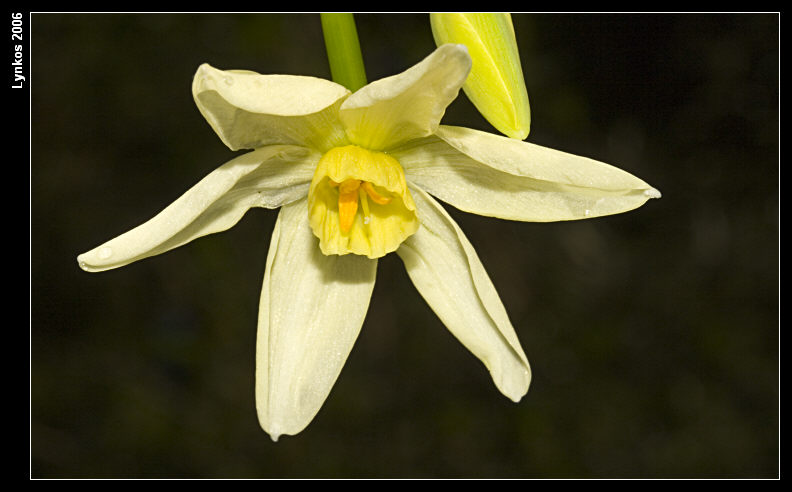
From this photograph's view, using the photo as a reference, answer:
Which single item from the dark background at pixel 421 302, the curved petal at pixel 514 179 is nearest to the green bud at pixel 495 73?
the curved petal at pixel 514 179

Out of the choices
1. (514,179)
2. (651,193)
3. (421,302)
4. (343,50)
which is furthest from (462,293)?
(421,302)

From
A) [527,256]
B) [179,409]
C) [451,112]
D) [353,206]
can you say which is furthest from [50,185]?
[353,206]

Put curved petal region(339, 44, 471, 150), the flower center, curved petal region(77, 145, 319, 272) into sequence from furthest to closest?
1. the flower center
2. curved petal region(77, 145, 319, 272)
3. curved petal region(339, 44, 471, 150)

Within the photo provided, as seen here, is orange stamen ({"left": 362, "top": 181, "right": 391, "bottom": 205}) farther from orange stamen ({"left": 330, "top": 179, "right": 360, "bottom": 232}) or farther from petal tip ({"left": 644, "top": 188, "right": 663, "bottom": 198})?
petal tip ({"left": 644, "top": 188, "right": 663, "bottom": 198})

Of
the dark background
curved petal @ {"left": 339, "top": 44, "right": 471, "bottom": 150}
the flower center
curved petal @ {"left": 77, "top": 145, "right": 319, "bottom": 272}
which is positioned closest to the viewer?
curved petal @ {"left": 339, "top": 44, "right": 471, "bottom": 150}

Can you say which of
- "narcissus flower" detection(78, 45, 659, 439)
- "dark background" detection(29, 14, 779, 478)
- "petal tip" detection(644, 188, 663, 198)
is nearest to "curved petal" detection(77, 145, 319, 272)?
"narcissus flower" detection(78, 45, 659, 439)

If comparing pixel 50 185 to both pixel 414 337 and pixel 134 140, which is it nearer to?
pixel 134 140

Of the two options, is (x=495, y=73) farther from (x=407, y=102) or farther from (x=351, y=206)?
(x=351, y=206)

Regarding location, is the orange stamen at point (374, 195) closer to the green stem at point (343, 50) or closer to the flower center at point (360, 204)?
the flower center at point (360, 204)
